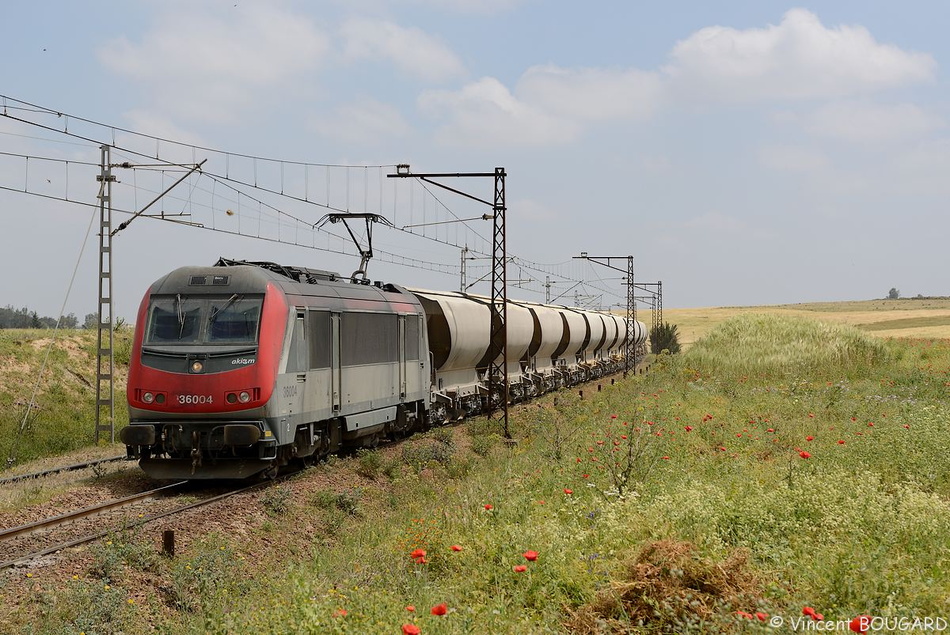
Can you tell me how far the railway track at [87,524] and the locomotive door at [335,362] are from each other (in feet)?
8.99

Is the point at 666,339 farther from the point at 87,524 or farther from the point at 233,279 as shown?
the point at 87,524

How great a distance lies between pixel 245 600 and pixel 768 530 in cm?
478

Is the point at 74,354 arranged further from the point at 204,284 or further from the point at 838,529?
the point at 838,529

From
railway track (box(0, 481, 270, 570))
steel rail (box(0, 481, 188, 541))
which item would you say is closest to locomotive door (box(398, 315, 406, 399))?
railway track (box(0, 481, 270, 570))

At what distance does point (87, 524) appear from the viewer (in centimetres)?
1088

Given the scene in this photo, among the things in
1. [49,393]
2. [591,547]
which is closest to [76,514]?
[591,547]

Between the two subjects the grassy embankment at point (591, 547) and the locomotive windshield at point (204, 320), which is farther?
the locomotive windshield at point (204, 320)

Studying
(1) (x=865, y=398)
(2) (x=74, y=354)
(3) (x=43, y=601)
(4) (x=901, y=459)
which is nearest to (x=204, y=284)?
(3) (x=43, y=601)

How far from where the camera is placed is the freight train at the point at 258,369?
1309 centimetres

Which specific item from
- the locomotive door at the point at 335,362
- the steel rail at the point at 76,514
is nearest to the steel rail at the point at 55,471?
the steel rail at the point at 76,514

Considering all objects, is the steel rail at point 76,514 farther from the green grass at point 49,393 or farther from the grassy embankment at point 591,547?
the green grass at point 49,393

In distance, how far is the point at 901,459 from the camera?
34.3 ft

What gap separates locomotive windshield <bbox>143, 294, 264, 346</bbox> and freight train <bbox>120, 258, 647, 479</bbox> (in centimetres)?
2

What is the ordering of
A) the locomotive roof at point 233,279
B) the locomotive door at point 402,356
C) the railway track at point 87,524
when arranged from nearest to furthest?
1. the railway track at point 87,524
2. the locomotive roof at point 233,279
3. the locomotive door at point 402,356
